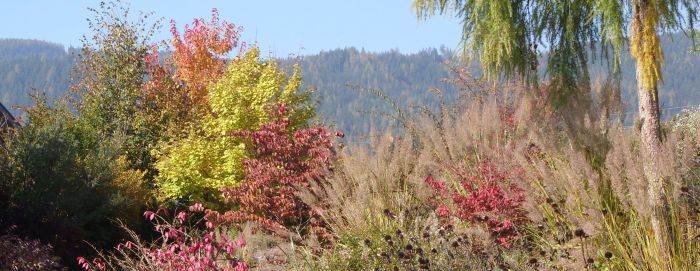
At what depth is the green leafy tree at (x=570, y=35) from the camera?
733 centimetres

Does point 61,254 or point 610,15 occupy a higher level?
point 610,15

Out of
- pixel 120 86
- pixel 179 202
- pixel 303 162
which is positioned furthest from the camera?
pixel 120 86

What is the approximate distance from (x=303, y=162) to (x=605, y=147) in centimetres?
377

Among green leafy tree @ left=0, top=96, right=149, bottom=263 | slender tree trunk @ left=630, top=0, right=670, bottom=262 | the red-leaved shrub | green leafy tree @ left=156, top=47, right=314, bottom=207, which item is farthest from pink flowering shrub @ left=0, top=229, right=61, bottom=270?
slender tree trunk @ left=630, top=0, right=670, bottom=262

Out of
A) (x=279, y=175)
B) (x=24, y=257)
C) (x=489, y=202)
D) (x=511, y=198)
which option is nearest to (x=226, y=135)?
(x=279, y=175)

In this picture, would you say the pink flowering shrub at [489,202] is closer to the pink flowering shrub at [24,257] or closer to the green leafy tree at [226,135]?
the pink flowering shrub at [24,257]

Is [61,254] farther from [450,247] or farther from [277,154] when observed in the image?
[450,247]

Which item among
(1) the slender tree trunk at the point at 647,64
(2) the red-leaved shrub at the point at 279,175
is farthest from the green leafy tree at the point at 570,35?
(2) the red-leaved shrub at the point at 279,175

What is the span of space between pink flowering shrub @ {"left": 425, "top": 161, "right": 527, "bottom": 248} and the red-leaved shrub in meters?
2.10

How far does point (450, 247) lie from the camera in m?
6.70

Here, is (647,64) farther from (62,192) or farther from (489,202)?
(62,192)

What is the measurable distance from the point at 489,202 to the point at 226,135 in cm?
631

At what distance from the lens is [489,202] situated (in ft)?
24.4

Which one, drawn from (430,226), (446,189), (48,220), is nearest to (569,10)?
(446,189)
